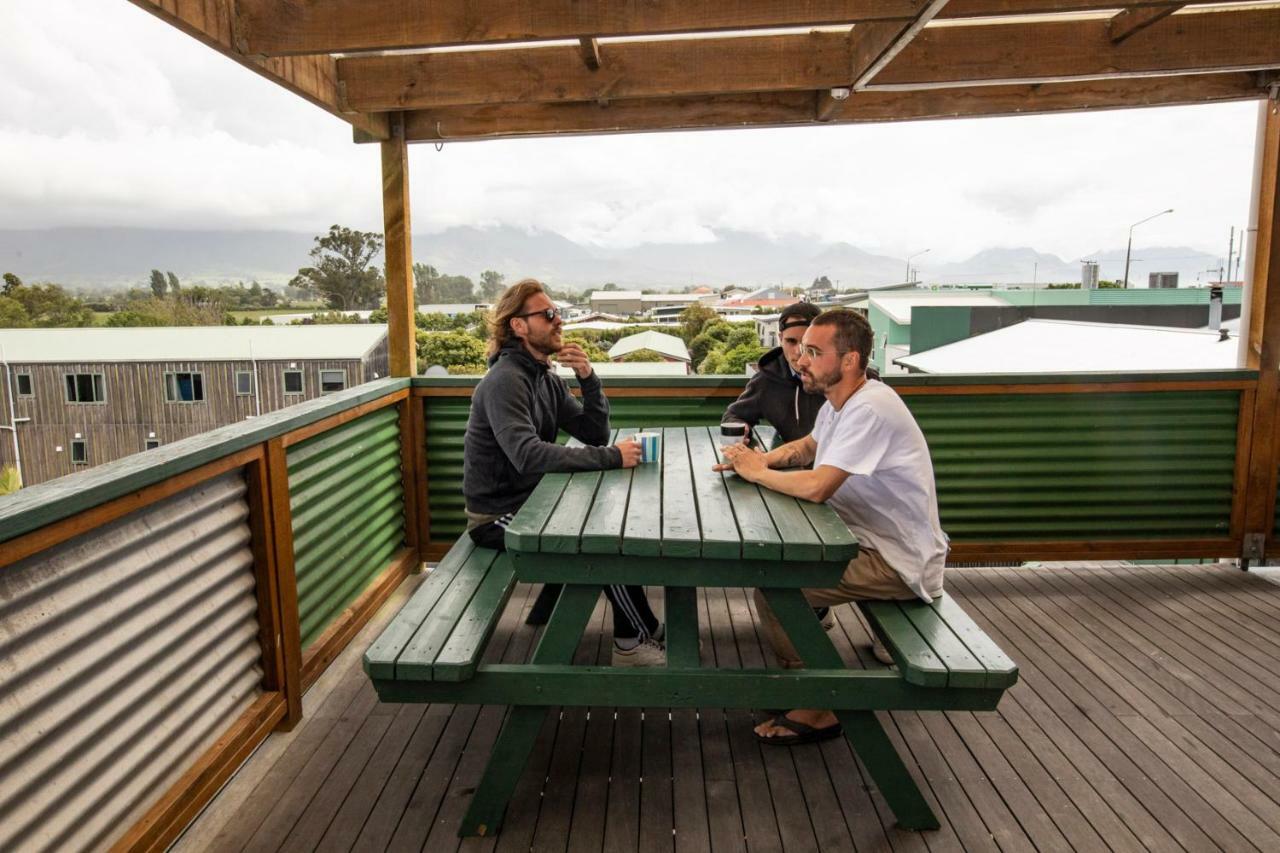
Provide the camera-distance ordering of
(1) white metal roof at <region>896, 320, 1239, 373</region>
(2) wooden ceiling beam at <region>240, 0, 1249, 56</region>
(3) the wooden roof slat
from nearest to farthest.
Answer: (2) wooden ceiling beam at <region>240, 0, 1249, 56</region> → (3) the wooden roof slat → (1) white metal roof at <region>896, 320, 1239, 373</region>

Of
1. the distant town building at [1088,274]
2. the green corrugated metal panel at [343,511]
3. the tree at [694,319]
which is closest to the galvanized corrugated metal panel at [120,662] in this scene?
the green corrugated metal panel at [343,511]

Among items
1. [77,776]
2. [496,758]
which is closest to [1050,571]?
[496,758]

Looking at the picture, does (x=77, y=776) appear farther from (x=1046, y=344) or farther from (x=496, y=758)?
(x=1046, y=344)

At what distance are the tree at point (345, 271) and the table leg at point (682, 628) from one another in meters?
2.81

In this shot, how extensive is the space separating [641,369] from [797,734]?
2326mm

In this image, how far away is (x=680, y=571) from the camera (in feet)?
6.78

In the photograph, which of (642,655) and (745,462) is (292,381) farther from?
(745,462)

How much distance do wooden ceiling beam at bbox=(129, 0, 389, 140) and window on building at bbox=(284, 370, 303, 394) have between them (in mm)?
1336

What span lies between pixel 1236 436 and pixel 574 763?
4.07 meters

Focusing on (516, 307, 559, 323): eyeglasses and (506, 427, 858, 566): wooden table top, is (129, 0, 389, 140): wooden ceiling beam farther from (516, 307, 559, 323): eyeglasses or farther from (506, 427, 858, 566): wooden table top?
(506, 427, 858, 566): wooden table top

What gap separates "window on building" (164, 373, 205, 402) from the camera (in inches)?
183

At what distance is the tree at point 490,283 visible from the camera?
3478mm

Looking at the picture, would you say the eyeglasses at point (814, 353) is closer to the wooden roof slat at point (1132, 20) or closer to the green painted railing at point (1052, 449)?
the green painted railing at point (1052, 449)

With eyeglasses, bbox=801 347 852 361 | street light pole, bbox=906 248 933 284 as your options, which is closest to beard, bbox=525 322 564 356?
eyeglasses, bbox=801 347 852 361
